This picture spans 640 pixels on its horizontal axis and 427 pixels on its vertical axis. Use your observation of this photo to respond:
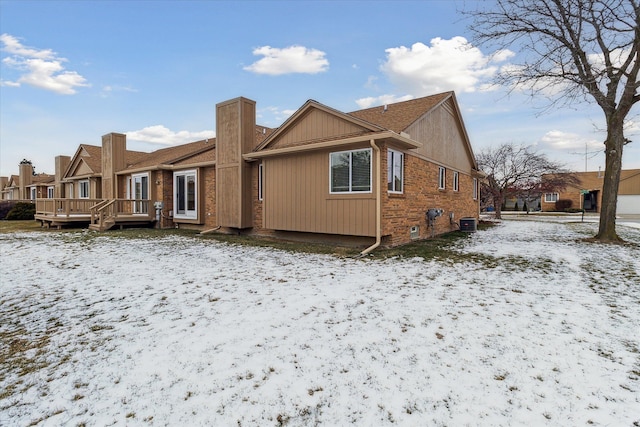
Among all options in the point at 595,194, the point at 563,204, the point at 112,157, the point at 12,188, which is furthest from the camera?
the point at 595,194

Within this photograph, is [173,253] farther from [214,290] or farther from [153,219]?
[153,219]

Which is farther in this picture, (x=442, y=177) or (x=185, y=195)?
(x=185, y=195)

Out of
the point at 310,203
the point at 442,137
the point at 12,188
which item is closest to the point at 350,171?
the point at 310,203

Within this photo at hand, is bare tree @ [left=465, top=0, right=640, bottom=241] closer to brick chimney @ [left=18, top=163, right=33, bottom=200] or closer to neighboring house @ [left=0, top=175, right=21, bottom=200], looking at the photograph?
brick chimney @ [left=18, top=163, right=33, bottom=200]

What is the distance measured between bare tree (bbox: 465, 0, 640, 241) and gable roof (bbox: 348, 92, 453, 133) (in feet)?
8.42

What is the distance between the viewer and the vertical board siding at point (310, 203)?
29.0ft

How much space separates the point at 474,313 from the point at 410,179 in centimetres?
644

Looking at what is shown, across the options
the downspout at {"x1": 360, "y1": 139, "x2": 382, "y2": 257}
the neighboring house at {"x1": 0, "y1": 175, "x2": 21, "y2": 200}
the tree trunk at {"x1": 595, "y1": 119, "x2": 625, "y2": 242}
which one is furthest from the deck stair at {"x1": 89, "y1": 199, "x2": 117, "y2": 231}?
the neighboring house at {"x1": 0, "y1": 175, "x2": 21, "y2": 200}

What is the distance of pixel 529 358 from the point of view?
117 inches

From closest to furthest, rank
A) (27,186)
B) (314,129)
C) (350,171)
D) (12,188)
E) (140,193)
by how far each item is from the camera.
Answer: (350,171) → (314,129) → (140,193) → (27,186) → (12,188)

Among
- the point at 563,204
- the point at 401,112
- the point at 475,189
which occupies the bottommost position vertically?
the point at 563,204

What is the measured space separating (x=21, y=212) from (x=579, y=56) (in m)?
31.2

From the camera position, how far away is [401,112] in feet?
36.0

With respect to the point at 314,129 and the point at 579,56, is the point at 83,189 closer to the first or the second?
the point at 314,129
